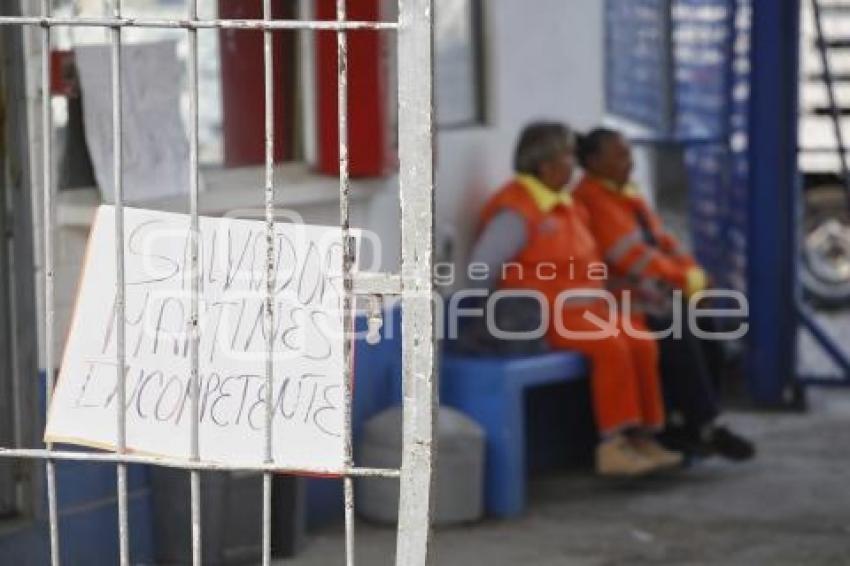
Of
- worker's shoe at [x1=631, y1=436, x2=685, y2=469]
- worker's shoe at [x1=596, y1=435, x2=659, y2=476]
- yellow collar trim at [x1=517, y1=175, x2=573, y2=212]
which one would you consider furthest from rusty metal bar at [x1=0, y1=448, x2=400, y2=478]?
worker's shoe at [x1=631, y1=436, x2=685, y2=469]

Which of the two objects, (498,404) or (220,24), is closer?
(220,24)

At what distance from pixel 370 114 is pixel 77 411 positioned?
9.04ft

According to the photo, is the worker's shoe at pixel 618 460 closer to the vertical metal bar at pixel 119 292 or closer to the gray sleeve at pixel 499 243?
the gray sleeve at pixel 499 243

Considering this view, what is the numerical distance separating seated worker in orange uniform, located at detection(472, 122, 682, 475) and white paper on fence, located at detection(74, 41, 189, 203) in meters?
1.63

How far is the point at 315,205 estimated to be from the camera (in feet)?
22.0

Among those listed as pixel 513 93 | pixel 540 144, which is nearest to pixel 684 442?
pixel 540 144

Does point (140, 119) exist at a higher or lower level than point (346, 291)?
higher

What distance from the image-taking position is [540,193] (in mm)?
7461

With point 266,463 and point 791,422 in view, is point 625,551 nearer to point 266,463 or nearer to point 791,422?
point 791,422

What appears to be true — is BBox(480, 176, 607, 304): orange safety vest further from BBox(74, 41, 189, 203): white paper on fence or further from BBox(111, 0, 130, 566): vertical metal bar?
BBox(111, 0, 130, 566): vertical metal bar

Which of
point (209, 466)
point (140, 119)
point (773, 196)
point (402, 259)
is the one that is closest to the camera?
point (402, 259)

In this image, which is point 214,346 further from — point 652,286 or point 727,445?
point 727,445

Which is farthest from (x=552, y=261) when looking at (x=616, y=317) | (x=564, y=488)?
(x=564, y=488)

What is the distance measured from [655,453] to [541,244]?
973mm
